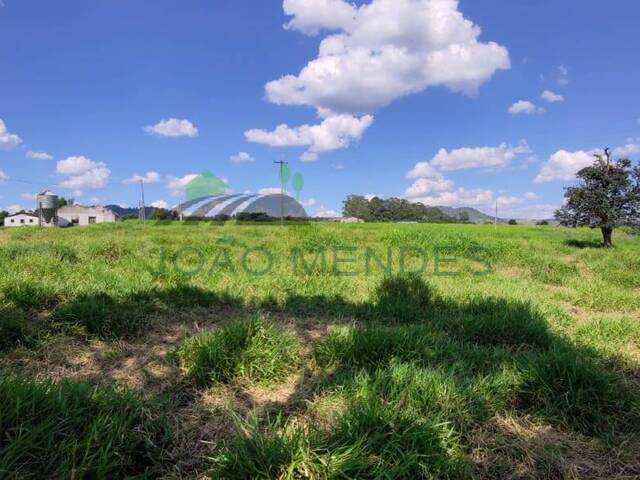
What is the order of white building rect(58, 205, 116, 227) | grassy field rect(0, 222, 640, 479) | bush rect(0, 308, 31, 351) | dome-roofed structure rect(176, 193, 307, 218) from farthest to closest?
white building rect(58, 205, 116, 227) → dome-roofed structure rect(176, 193, 307, 218) → bush rect(0, 308, 31, 351) → grassy field rect(0, 222, 640, 479)

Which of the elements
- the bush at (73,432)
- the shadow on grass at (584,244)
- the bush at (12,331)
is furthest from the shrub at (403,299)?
the shadow on grass at (584,244)

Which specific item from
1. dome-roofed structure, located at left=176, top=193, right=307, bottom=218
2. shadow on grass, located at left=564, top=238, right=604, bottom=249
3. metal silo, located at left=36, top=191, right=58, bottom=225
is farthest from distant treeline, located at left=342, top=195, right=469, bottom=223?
shadow on grass, located at left=564, top=238, right=604, bottom=249

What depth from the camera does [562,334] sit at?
13.2 ft

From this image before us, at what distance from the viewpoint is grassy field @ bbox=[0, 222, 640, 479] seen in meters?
1.87

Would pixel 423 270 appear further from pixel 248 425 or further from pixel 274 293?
pixel 248 425

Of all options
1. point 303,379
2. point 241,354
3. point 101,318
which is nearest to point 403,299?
point 303,379

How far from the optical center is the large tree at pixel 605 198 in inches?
527

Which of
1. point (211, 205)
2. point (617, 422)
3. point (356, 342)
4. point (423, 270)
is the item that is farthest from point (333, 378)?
point (211, 205)

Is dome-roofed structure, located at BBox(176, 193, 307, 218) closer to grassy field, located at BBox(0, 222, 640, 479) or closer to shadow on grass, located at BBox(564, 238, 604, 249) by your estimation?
shadow on grass, located at BBox(564, 238, 604, 249)

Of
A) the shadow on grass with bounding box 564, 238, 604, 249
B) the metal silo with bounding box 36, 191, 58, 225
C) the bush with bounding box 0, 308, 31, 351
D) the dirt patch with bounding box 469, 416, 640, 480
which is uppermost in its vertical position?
the metal silo with bounding box 36, 191, 58, 225

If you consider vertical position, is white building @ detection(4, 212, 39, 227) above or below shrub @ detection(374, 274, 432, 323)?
above

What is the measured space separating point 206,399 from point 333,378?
2.78 feet

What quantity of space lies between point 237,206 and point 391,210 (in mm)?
56794

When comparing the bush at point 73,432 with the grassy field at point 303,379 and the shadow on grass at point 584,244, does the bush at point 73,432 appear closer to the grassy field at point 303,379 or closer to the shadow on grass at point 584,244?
the grassy field at point 303,379
